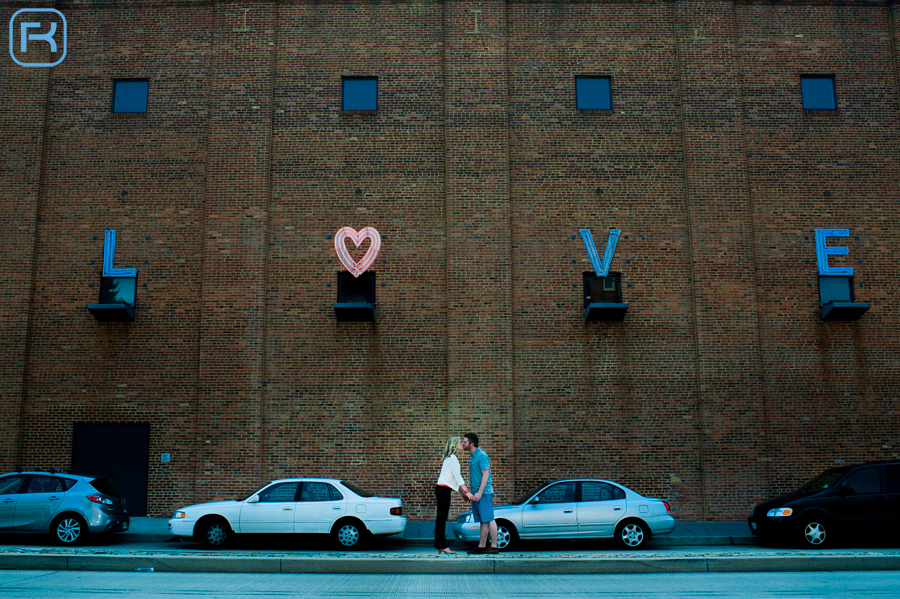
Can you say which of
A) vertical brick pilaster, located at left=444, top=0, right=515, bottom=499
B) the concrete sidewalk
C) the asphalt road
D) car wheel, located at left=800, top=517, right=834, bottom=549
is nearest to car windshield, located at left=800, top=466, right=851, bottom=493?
car wheel, located at left=800, top=517, right=834, bottom=549

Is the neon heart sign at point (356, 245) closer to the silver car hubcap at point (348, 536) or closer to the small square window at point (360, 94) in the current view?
the small square window at point (360, 94)

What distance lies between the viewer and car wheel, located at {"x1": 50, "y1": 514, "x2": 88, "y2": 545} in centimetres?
1207

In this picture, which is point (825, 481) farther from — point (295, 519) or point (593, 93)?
point (593, 93)

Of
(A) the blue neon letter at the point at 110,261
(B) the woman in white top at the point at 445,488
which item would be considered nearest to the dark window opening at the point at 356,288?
(A) the blue neon letter at the point at 110,261

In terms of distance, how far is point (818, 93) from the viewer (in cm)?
1727

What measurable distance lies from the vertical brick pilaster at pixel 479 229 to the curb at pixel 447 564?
5.65 metres

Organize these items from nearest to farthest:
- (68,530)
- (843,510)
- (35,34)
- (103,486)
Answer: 1. (843,510)
2. (68,530)
3. (103,486)
4. (35,34)

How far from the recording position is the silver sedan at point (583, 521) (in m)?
11.7

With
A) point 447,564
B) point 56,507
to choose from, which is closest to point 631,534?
point 447,564

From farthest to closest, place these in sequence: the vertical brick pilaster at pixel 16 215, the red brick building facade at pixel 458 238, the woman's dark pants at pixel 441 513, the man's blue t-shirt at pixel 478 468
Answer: the vertical brick pilaster at pixel 16 215 < the red brick building facade at pixel 458 238 < the woman's dark pants at pixel 441 513 < the man's blue t-shirt at pixel 478 468

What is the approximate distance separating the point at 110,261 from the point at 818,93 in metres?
17.4

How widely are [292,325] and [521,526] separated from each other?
23.5 ft

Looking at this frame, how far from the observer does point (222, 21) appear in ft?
56.3

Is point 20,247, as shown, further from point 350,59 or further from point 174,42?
point 350,59
